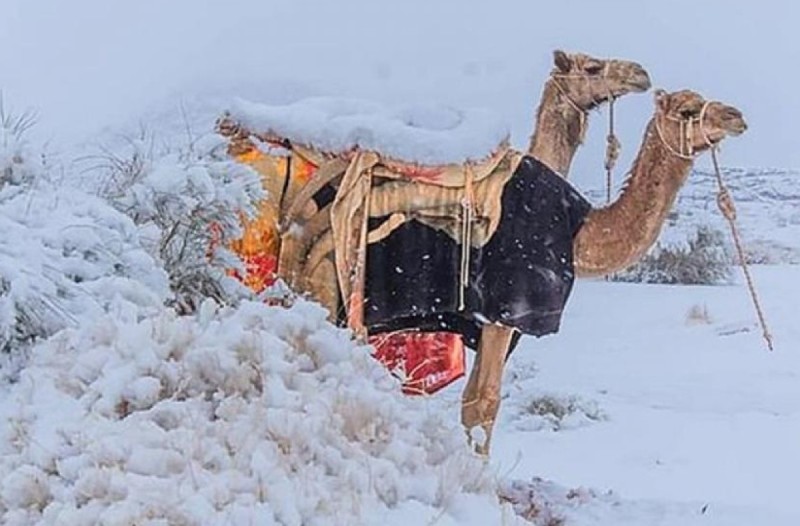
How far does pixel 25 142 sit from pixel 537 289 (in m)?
0.91

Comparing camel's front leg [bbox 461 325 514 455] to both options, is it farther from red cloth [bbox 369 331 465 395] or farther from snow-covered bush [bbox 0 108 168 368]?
snow-covered bush [bbox 0 108 168 368]

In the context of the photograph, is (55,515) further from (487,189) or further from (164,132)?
(164,132)

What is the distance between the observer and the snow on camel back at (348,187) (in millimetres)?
2301

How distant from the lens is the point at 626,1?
304 centimetres

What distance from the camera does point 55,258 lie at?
1.68 metres

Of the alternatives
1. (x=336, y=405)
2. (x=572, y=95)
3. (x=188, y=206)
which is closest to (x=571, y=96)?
(x=572, y=95)

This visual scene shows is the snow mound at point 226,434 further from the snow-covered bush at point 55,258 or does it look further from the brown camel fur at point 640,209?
the brown camel fur at point 640,209

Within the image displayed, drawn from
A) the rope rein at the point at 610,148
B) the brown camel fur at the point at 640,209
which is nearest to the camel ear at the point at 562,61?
the rope rein at the point at 610,148

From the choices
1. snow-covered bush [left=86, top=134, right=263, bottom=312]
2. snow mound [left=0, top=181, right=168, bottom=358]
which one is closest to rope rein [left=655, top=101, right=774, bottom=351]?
snow-covered bush [left=86, top=134, right=263, bottom=312]

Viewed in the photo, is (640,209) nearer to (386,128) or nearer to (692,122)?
(692,122)

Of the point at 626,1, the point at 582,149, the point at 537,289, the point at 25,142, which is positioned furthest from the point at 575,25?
the point at 25,142

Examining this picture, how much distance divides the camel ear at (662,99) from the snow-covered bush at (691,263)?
41cm

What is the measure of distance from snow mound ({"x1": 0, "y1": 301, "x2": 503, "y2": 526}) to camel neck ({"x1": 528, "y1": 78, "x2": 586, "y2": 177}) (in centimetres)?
128

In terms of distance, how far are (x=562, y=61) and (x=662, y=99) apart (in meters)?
0.26
